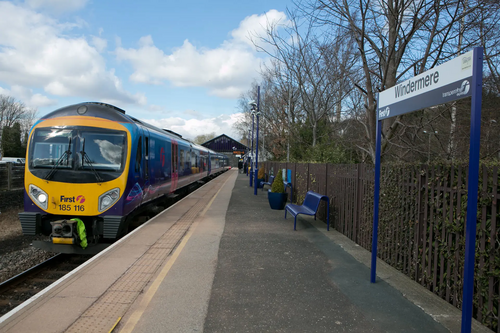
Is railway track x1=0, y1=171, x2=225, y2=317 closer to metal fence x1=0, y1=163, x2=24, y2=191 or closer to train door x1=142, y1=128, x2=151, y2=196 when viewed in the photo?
train door x1=142, y1=128, x2=151, y2=196

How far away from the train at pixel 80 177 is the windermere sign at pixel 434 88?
204 inches

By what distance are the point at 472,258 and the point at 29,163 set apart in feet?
24.6

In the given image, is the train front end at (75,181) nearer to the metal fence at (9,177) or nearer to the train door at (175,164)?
the train door at (175,164)

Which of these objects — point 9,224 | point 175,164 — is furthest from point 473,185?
point 9,224

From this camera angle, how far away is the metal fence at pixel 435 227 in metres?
3.33

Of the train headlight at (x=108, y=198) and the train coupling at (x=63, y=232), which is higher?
the train headlight at (x=108, y=198)

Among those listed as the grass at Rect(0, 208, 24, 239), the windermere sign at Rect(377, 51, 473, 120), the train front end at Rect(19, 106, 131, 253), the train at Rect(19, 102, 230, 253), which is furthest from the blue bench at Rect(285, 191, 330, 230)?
the grass at Rect(0, 208, 24, 239)

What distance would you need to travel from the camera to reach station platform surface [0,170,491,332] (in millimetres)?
3471

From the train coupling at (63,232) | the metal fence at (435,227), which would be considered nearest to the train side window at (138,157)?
the train coupling at (63,232)

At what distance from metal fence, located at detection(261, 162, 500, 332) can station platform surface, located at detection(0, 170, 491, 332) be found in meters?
0.22

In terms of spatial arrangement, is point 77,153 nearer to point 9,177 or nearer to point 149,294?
point 149,294

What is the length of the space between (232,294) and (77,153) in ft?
15.1

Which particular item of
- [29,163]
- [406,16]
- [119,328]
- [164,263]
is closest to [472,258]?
[119,328]

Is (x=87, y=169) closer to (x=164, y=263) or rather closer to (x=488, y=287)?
(x=164, y=263)
